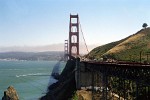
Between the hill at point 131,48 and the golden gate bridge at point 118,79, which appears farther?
the hill at point 131,48

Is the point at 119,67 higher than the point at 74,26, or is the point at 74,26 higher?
the point at 74,26

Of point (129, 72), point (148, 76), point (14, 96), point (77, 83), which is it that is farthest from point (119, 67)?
point (14, 96)

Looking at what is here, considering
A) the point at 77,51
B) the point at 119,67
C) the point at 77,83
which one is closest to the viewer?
the point at 119,67

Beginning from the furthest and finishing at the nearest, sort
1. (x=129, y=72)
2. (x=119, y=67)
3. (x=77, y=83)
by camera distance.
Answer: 1. (x=77, y=83)
2. (x=119, y=67)
3. (x=129, y=72)

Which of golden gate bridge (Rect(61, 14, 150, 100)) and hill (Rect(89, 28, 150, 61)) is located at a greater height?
hill (Rect(89, 28, 150, 61))

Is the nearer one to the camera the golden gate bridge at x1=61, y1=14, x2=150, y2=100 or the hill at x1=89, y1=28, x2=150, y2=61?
the golden gate bridge at x1=61, y1=14, x2=150, y2=100

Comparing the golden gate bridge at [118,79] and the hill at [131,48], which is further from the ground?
the hill at [131,48]

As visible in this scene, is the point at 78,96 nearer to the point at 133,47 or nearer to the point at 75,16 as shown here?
the point at 133,47

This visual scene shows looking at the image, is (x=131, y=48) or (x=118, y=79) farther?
(x=131, y=48)

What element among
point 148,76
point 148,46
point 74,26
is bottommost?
point 148,76

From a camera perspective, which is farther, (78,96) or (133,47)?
(133,47)
